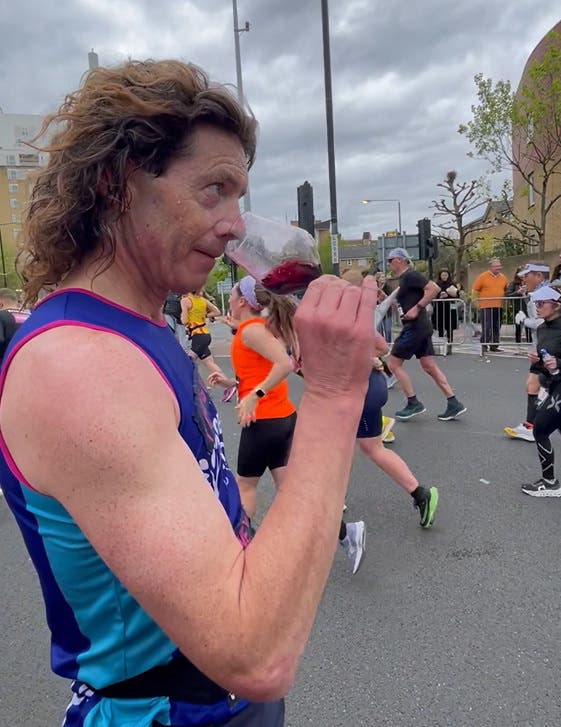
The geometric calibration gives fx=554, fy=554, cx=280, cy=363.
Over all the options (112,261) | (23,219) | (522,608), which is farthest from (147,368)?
(522,608)

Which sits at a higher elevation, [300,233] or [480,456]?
[300,233]

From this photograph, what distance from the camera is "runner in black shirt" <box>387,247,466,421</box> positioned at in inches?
265

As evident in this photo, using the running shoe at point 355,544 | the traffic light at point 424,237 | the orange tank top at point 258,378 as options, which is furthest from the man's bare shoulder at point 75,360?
the traffic light at point 424,237

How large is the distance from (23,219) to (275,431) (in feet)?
8.06

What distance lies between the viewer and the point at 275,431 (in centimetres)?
350

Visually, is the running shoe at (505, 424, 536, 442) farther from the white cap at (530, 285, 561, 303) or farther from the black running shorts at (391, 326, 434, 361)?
the white cap at (530, 285, 561, 303)

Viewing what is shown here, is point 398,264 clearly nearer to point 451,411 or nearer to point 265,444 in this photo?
point 451,411

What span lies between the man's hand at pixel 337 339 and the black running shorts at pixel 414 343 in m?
6.06

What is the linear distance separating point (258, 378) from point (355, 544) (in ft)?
3.94

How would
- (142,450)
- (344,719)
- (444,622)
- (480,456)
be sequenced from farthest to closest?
(480,456) → (444,622) → (344,719) → (142,450)

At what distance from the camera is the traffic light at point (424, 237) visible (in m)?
15.1

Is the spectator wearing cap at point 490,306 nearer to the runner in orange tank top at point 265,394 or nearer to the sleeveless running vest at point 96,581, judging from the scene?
the runner in orange tank top at point 265,394

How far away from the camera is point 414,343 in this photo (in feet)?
22.4

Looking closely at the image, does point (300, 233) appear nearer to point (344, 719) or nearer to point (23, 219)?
point (23, 219)
